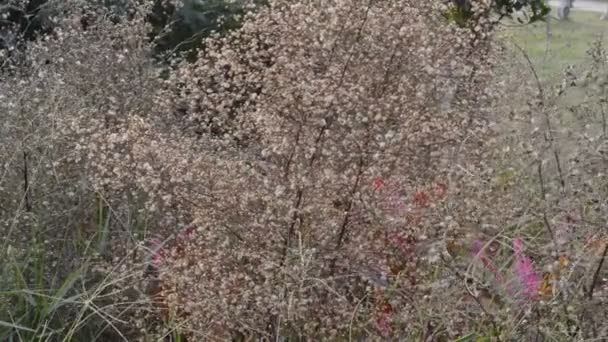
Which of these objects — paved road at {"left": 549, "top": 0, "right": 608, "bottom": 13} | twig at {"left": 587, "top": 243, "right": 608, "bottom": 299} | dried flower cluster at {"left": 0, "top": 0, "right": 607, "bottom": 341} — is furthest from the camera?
paved road at {"left": 549, "top": 0, "right": 608, "bottom": 13}

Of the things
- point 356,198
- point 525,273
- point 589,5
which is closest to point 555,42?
point 525,273

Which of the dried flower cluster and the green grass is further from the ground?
the dried flower cluster

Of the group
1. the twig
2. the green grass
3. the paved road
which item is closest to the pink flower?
the twig

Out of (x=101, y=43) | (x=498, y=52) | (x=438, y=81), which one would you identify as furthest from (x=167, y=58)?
(x=438, y=81)

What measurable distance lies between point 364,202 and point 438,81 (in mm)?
673

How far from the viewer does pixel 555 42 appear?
7406 millimetres

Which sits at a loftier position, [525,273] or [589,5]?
[525,273]

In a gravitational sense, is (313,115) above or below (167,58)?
above

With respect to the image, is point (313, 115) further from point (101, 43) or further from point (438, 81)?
point (101, 43)

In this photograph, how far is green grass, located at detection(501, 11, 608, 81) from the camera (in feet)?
14.5

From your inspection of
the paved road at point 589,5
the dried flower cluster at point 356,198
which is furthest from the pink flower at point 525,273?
the paved road at point 589,5

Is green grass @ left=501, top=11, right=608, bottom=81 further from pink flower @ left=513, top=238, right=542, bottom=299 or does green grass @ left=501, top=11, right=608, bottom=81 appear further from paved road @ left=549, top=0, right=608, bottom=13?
paved road @ left=549, top=0, right=608, bottom=13

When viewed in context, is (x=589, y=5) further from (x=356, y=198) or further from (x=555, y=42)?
(x=356, y=198)

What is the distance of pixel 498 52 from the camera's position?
13.4 ft
